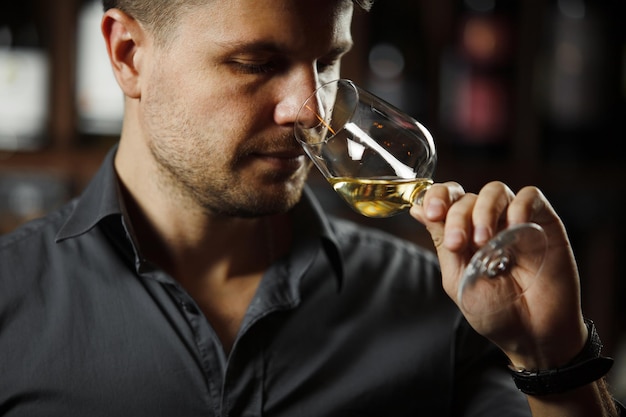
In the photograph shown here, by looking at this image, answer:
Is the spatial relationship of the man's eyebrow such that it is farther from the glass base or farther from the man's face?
the glass base

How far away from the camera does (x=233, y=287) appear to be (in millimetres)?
1382

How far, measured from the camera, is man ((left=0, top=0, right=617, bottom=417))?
118 centimetres

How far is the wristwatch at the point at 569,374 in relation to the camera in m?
1.08

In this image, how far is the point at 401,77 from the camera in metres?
2.41

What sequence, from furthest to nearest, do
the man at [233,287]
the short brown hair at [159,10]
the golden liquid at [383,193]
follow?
the short brown hair at [159,10], the man at [233,287], the golden liquid at [383,193]

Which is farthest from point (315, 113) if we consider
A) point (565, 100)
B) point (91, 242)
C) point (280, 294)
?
point (565, 100)

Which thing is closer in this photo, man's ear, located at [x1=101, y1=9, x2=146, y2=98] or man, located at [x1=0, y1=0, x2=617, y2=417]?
man, located at [x1=0, y1=0, x2=617, y2=417]

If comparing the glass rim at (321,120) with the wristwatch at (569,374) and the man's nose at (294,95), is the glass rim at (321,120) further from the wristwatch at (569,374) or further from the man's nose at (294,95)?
the wristwatch at (569,374)

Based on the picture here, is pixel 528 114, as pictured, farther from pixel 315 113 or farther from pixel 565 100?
pixel 315 113

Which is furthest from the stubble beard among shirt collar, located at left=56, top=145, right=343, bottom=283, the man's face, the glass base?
the glass base

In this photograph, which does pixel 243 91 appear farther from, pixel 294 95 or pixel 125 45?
pixel 125 45

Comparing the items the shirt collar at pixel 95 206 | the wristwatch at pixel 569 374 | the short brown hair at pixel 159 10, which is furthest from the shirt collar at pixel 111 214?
the wristwatch at pixel 569 374

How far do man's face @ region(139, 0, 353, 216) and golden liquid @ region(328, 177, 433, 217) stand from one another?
0.19 m

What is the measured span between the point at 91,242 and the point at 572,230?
1.72 meters
